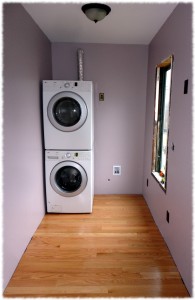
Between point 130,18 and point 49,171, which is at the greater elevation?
point 130,18

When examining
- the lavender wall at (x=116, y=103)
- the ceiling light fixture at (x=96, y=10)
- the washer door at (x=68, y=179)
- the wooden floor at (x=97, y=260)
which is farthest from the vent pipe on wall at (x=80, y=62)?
the wooden floor at (x=97, y=260)

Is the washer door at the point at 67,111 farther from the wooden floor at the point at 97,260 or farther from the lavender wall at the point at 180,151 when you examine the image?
the wooden floor at the point at 97,260

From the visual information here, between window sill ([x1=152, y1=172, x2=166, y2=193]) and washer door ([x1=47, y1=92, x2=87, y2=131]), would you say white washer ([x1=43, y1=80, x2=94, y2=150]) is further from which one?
window sill ([x1=152, y1=172, x2=166, y2=193])

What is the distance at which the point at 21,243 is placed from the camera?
6.37 ft

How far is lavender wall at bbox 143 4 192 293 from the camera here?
1564mm

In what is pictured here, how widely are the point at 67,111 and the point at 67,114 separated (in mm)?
36

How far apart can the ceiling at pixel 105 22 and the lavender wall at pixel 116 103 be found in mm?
167

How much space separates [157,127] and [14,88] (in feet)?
5.65

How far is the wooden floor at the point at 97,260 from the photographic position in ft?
5.20

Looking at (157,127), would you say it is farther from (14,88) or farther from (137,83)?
(14,88)

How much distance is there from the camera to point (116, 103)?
313 cm

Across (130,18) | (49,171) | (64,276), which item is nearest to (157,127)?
(130,18)

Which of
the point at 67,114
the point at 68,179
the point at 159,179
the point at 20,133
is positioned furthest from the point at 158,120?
the point at 20,133

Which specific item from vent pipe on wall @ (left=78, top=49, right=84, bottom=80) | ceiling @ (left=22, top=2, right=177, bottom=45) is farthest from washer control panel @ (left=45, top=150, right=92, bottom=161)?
→ ceiling @ (left=22, top=2, right=177, bottom=45)
